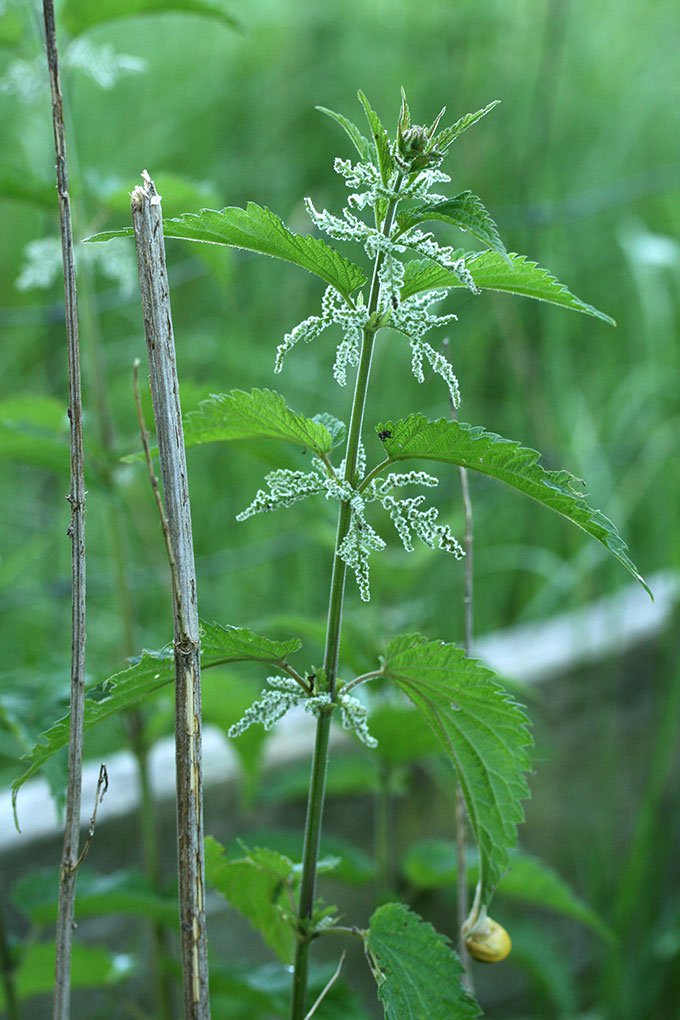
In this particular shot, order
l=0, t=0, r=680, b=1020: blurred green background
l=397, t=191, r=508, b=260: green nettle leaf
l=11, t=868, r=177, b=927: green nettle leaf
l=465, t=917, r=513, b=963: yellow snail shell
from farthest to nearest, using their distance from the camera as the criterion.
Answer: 1. l=0, t=0, r=680, b=1020: blurred green background
2. l=11, t=868, r=177, b=927: green nettle leaf
3. l=465, t=917, r=513, b=963: yellow snail shell
4. l=397, t=191, r=508, b=260: green nettle leaf

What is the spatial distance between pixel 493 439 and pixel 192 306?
2.21m

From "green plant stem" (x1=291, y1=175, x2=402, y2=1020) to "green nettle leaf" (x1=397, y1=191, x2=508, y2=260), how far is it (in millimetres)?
15

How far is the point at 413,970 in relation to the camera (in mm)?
620

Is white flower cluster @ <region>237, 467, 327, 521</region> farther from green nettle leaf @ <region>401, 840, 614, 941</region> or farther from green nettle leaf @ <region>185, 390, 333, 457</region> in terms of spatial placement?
green nettle leaf @ <region>401, 840, 614, 941</region>

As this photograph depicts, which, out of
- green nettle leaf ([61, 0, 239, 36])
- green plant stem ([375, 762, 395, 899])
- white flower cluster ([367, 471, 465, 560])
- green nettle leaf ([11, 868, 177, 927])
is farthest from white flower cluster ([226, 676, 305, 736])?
green nettle leaf ([61, 0, 239, 36])

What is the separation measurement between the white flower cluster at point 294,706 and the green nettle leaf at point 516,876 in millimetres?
410

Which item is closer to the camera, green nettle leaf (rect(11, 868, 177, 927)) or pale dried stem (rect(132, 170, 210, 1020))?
pale dried stem (rect(132, 170, 210, 1020))

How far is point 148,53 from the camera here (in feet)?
9.52

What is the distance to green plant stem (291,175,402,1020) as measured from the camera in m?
0.57

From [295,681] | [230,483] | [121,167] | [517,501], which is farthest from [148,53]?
[295,681]

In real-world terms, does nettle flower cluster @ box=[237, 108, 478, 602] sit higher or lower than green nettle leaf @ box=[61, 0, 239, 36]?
lower

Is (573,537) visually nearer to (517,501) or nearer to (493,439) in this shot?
(517,501)

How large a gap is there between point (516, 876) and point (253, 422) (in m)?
0.61

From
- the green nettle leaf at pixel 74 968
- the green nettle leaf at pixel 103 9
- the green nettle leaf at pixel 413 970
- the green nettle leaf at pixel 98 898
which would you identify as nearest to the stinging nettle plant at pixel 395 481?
the green nettle leaf at pixel 413 970
